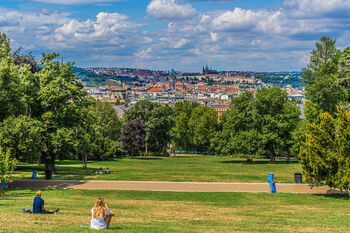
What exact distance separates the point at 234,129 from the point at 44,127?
3553 cm

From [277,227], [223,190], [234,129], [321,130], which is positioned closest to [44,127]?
[223,190]

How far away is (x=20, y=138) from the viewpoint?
111 ft

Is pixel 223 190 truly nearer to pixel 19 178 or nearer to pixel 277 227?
pixel 277 227

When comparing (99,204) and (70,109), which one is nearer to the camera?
(99,204)

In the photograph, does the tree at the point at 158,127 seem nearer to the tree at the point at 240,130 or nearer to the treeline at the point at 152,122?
the treeline at the point at 152,122

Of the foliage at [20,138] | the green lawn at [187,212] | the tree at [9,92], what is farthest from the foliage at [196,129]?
the green lawn at [187,212]

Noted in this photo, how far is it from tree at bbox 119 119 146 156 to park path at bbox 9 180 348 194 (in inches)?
1794

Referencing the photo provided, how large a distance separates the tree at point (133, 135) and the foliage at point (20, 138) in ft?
152

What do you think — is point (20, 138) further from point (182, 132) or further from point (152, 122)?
point (182, 132)

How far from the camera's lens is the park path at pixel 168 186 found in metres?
32.2

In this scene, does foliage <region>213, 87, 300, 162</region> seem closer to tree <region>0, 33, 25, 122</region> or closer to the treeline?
the treeline

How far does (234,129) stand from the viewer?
67.6 metres

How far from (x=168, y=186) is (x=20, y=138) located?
40.0 feet

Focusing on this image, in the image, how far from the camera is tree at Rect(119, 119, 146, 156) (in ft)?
269
